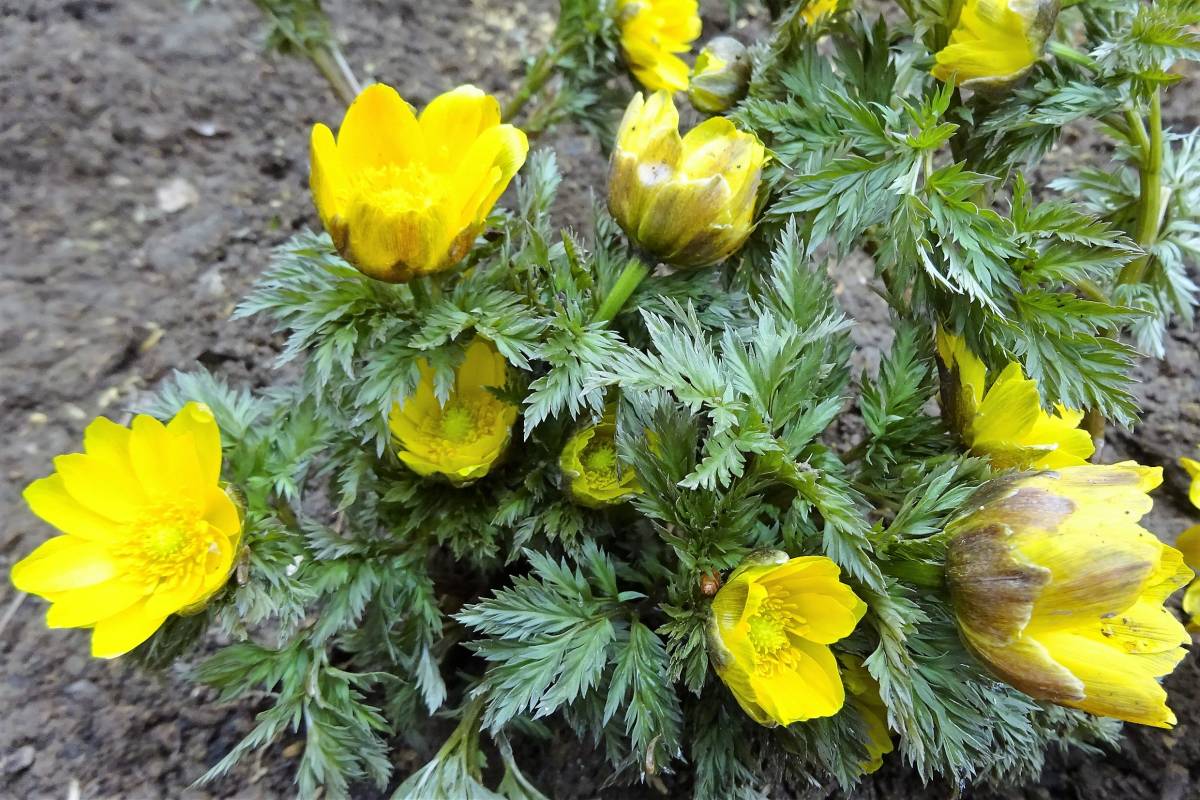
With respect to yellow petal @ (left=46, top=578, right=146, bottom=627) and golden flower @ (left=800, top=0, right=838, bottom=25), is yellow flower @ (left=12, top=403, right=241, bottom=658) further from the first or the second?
golden flower @ (left=800, top=0, right=838, bottom=25)

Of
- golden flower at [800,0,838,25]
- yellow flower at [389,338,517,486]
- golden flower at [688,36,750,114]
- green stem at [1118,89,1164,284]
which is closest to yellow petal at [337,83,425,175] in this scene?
yellow flower at [389,338,517,486]

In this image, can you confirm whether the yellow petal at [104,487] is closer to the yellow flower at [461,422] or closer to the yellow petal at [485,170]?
the yellow flower at [461,422]

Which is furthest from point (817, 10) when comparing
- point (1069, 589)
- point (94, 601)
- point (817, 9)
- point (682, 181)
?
point (94, 601)

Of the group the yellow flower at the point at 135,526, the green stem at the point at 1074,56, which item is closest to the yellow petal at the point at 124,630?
the yellow flower at the point at 135,526

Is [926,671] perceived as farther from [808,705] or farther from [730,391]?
[730,391]

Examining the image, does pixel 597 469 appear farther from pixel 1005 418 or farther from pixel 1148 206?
pixel 1148 206

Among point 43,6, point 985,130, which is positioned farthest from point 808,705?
point 43,6
